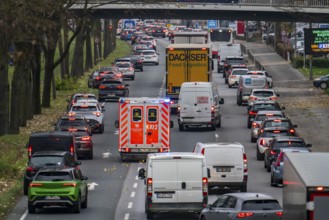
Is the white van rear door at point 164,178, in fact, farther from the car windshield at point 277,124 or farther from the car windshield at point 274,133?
the car windshield at point 277,124

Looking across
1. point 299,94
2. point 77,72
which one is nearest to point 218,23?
point 77,72

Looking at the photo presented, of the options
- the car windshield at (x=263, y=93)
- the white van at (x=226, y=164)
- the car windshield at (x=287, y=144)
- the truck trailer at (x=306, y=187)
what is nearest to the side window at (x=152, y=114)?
the car windshield at (x=287, y=144)

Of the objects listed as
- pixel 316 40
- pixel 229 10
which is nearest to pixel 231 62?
pixel 229 10

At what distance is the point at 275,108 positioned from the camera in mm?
60844

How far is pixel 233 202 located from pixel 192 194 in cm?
464

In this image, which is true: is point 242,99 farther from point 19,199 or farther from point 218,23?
point 218,23

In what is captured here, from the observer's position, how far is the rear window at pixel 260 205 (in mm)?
27047

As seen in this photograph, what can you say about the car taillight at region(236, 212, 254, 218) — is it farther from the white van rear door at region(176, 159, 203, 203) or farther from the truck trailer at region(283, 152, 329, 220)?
the white van rear door at region(176, 159, 203, 203)

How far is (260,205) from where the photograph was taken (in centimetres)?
2716

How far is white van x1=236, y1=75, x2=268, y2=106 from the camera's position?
72500mm

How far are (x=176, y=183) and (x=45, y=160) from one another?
21.8 feet

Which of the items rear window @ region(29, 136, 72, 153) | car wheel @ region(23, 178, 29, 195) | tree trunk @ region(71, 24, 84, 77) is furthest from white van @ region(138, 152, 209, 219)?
tree trunk @ region(71, 24, 84, 77)

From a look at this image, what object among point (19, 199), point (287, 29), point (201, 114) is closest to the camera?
point (19, 199)

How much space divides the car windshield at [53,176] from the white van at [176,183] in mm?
2671
